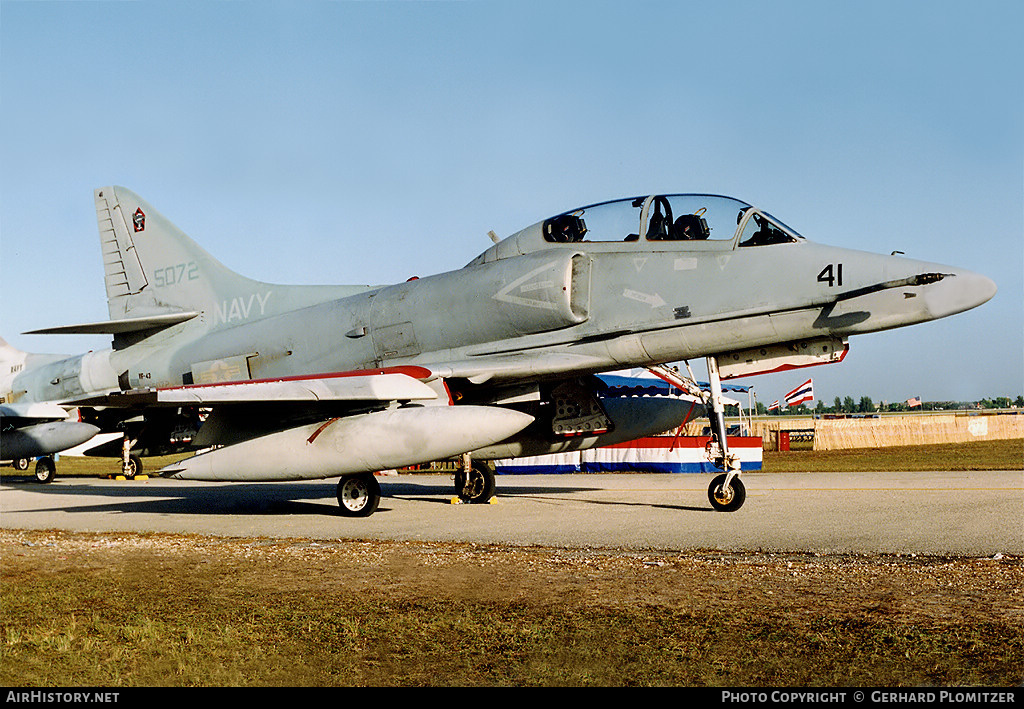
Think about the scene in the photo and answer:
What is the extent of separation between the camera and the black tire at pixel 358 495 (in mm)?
13023

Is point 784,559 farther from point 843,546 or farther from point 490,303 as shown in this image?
point 490,303

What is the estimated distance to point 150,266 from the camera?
17.7 meters

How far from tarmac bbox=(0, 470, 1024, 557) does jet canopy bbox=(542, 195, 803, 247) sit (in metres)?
3.65

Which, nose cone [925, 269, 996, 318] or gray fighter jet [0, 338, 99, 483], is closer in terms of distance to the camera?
nose cone [925, 269, 996, 318]

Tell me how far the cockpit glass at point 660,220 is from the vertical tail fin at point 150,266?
7.21 meters

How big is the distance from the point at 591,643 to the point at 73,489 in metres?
18.8

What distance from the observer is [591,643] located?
5141 millimetres

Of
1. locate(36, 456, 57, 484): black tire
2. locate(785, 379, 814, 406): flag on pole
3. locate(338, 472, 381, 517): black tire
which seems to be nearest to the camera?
locate(338, 472, 381, 517): black tire

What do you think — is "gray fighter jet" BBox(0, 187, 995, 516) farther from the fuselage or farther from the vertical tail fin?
the vertical tail fin

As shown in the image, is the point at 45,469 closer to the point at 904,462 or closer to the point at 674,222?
the point at 674,222

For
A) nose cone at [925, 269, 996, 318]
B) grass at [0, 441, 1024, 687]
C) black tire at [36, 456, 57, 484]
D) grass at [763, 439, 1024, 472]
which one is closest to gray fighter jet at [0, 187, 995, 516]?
nose cone at [925, 269, 996, 318]

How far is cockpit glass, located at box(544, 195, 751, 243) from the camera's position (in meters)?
11.7

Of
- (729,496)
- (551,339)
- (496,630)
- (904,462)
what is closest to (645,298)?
(551,339)

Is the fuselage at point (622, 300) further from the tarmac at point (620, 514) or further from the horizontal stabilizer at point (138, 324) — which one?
the horizontal stabilizer at point (138, 324)
